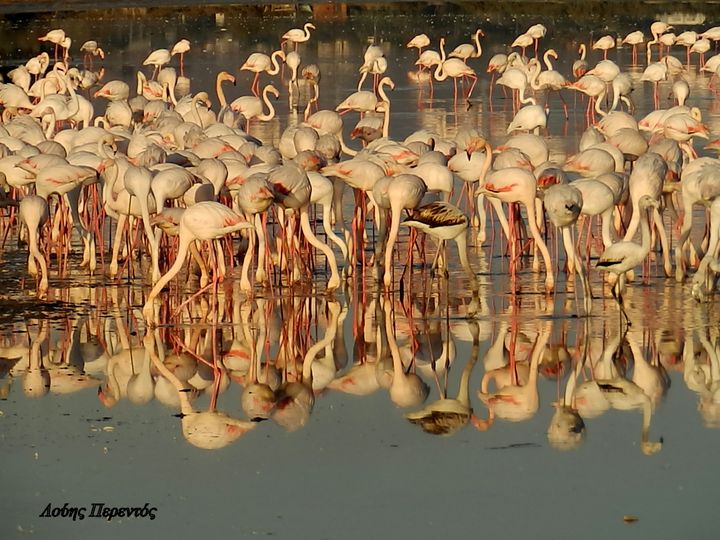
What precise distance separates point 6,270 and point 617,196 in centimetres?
519

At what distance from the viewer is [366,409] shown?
902 centimetres

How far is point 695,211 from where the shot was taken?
15.6 meters

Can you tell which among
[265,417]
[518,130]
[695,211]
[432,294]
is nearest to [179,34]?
[518,130]

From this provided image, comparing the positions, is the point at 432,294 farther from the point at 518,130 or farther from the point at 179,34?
the point at 179,34

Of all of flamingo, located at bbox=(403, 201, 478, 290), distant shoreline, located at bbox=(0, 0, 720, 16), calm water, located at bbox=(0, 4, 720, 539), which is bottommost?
calm water, located at bbox=(0, 4, 720, 539)

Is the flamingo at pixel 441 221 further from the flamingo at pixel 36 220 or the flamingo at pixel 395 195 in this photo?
the flamingo at pixel 36 220

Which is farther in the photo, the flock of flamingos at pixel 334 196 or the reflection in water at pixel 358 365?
the flock of flamingos at pixel 334 196

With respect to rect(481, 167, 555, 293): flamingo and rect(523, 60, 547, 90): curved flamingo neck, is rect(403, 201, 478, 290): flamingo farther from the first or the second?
rect(523, 60, 547, 90): curved flamingo neck

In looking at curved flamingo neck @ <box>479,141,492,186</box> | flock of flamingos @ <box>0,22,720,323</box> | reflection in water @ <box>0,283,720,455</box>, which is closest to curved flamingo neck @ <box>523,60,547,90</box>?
flock of flamingos @ <box>0,22,720,323</box>

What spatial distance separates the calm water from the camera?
23.7 ft

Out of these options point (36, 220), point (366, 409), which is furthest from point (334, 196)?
point (366, 409)

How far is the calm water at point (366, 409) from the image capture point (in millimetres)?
7238

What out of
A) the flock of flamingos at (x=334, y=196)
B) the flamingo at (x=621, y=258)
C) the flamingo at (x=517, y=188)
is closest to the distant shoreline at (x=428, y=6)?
the flock of flamingos at (x=334, y=196)

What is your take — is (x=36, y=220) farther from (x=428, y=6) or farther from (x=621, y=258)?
(x=428, y=6)
